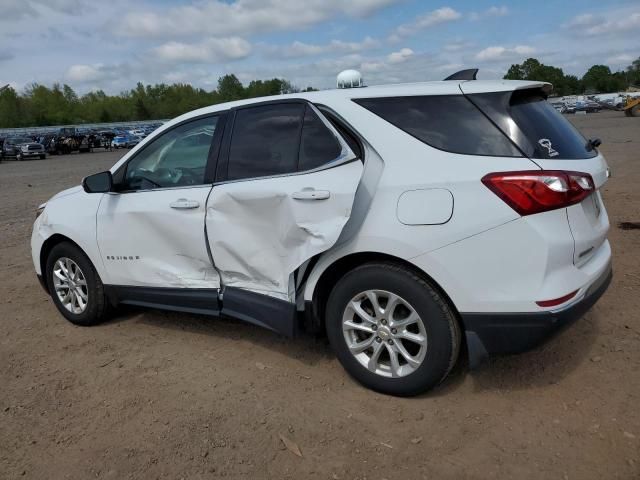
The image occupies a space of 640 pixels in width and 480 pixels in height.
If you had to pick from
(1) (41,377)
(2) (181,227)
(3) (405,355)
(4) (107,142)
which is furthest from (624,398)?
(4) (107,142)

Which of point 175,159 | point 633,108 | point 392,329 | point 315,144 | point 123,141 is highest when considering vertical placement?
point 315,144

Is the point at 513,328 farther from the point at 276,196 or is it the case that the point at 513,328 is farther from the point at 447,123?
the point at 276,196

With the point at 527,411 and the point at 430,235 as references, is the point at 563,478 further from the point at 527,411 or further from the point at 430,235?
the point at 430,235

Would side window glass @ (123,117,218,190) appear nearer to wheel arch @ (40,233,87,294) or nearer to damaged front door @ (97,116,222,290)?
damaged front door @ (97,116,222,290)

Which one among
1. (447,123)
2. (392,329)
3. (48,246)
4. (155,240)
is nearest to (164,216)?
(155,240)

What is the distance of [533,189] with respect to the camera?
8.96 ft

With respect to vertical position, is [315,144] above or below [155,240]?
above

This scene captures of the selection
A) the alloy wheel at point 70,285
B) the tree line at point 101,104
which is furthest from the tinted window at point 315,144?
the tree line at point 101,104

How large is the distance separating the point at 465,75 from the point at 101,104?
463 ft

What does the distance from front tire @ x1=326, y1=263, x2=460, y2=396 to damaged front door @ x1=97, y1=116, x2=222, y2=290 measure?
1048 millimetres

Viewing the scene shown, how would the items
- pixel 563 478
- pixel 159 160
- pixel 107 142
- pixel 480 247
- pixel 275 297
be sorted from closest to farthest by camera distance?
pixel 563 478
pixel 480 247
pixel 275 297
pixel 159 160
pixel 107 142

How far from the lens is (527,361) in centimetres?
358

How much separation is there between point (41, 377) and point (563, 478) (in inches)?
130

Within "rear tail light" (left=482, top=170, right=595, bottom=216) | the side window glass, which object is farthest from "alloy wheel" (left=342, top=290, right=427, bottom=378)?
the side window glass
